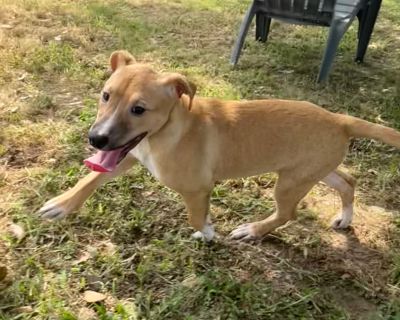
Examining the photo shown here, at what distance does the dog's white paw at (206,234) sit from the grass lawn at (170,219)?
50 mm

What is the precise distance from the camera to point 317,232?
152 inches

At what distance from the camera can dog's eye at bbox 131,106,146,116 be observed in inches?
115

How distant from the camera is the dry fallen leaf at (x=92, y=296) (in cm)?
314

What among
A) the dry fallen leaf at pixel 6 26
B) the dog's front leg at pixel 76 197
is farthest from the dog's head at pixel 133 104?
the dry fallen leaf at pixel 6 26

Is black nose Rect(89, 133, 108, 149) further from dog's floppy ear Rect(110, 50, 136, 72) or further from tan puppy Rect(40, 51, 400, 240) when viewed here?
dog's floppy ear Rect(110, 50, 136, 72)

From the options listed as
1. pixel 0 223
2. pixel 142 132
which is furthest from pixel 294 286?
pixel 0 223

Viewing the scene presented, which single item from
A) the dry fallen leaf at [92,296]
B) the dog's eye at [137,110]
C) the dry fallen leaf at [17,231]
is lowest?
the dry fallen leaf at [92,296]

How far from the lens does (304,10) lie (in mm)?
5672

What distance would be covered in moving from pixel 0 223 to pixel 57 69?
227cm

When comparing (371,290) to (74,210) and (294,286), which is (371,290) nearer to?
(294,286)

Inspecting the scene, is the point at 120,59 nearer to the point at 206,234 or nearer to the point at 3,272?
the point at 206,234

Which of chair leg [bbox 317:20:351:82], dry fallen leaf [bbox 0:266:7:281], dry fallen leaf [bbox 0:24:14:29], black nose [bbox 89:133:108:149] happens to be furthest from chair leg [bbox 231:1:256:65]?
dry fallen leaf [bbox 0:266:7:281]

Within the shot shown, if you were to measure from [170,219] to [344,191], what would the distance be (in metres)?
1.16

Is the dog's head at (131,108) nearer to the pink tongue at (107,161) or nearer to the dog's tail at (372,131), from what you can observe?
the pink tongue at (107,161)
